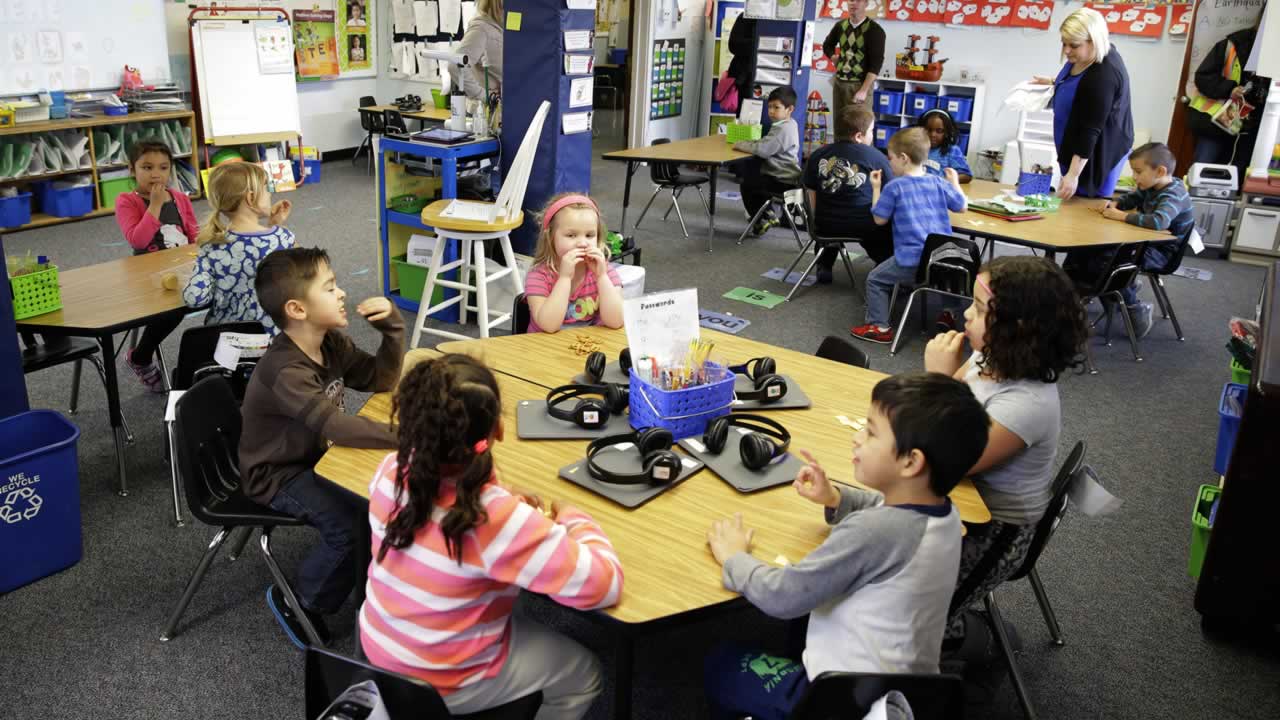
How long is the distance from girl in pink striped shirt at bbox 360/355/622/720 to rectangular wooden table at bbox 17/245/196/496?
1874mm

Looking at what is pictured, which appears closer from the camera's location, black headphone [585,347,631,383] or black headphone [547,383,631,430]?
black headphone [547,383,631,430]

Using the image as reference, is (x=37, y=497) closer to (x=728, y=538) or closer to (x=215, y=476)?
(x=215, y=476)

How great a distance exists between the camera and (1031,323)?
7.00 feet

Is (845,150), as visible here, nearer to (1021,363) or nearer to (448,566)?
(1021,363)

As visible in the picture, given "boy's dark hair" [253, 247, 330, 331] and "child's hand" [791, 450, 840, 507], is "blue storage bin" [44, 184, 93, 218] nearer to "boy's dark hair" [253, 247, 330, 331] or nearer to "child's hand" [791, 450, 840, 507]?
"boy's dark hair" [253, 247, 330, 331]

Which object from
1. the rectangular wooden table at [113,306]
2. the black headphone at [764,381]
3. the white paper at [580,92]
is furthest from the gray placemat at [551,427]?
the white paper at [580,92]

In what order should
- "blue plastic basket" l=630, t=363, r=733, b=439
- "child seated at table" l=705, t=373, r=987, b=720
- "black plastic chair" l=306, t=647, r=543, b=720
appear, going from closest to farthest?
"black plastic chair" l=306, t=647, r=543, b=720, "child seated at table" l=705, t=373, r=987, b=720, "blue plastic basket" l=630, t=363, r=733, b=439

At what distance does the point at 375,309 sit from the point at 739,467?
1.07 meters

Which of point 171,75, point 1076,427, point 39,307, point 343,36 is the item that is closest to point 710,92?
point 343,36

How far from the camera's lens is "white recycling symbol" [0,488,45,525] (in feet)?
8.35

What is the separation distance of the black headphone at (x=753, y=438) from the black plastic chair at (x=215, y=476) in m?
1.06

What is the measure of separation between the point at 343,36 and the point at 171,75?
6.32 ft

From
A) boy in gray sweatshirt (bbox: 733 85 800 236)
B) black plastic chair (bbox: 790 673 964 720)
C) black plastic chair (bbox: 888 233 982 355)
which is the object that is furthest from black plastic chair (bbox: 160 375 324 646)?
boy in gray sweatshirt (bbox: 733 85 800 236)

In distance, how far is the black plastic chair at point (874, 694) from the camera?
147 centimetres
